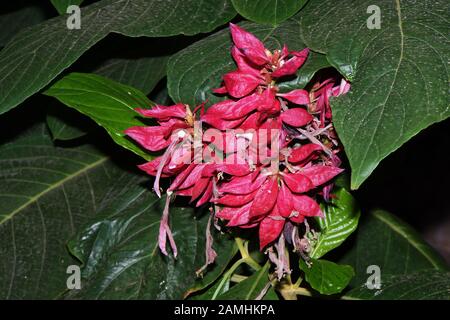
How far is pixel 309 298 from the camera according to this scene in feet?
2.92

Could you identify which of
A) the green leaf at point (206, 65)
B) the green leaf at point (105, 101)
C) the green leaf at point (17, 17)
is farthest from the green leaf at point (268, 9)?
the green leaf at point (17, 17)

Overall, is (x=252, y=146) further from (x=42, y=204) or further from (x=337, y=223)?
(x=42, y=204)

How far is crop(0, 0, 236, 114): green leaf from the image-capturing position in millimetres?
812

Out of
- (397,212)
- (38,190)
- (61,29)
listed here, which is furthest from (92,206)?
(397,212)

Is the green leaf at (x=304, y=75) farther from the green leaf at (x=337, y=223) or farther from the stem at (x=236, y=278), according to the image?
the stem at (x=236, y=278)

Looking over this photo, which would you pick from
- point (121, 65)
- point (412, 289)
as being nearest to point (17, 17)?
point (121, 65)

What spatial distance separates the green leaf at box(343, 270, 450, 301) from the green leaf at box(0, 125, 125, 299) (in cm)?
40

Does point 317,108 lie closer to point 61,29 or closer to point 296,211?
point 296,211

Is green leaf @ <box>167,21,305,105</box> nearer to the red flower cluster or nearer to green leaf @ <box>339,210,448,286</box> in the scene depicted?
the red flower cluster

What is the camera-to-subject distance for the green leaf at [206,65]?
76 centimetres

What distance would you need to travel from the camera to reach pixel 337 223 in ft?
2.85

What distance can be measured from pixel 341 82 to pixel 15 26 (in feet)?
2.53

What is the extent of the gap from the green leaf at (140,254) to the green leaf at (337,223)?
0.11 meters

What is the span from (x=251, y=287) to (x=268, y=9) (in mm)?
331
